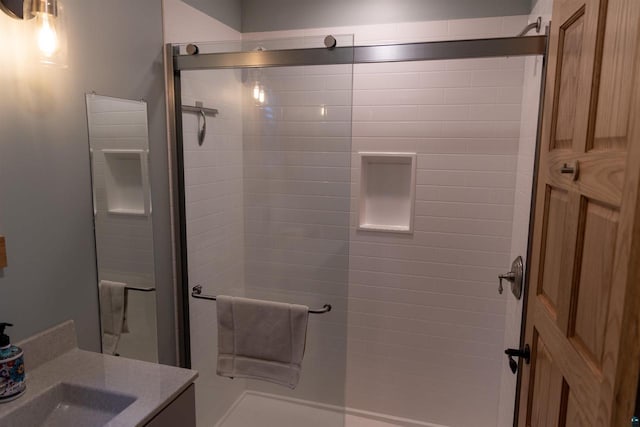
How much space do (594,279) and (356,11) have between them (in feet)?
6.90

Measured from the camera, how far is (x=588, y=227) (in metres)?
0.93

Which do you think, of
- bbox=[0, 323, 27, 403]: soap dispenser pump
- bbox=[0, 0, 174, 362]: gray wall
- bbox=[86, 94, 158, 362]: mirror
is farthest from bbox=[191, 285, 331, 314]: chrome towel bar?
bbox=[0, 323, 27, 403]: soap dispenser pump

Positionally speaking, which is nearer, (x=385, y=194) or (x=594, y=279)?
(x=594, y=279)

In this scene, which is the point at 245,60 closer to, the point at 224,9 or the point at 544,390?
the point at 224,9

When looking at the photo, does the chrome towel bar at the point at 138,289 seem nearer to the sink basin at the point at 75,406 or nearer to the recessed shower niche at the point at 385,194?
the sink basin at the point at 75,406

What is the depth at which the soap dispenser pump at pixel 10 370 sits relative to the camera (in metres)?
1.18

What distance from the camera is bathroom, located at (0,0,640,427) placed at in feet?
3.30

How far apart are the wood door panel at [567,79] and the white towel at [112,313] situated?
5.60 ft

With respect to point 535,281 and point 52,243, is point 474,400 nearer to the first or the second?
point 535,281

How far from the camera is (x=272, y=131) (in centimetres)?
217

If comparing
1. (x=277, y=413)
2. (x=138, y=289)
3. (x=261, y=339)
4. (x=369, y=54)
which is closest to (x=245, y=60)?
(x=369, y=54)

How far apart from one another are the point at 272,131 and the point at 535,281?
4.67 ft

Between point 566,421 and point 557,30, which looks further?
point 557,30

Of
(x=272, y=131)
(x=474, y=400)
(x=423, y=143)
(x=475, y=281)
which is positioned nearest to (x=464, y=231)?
(x=475, y=281)
